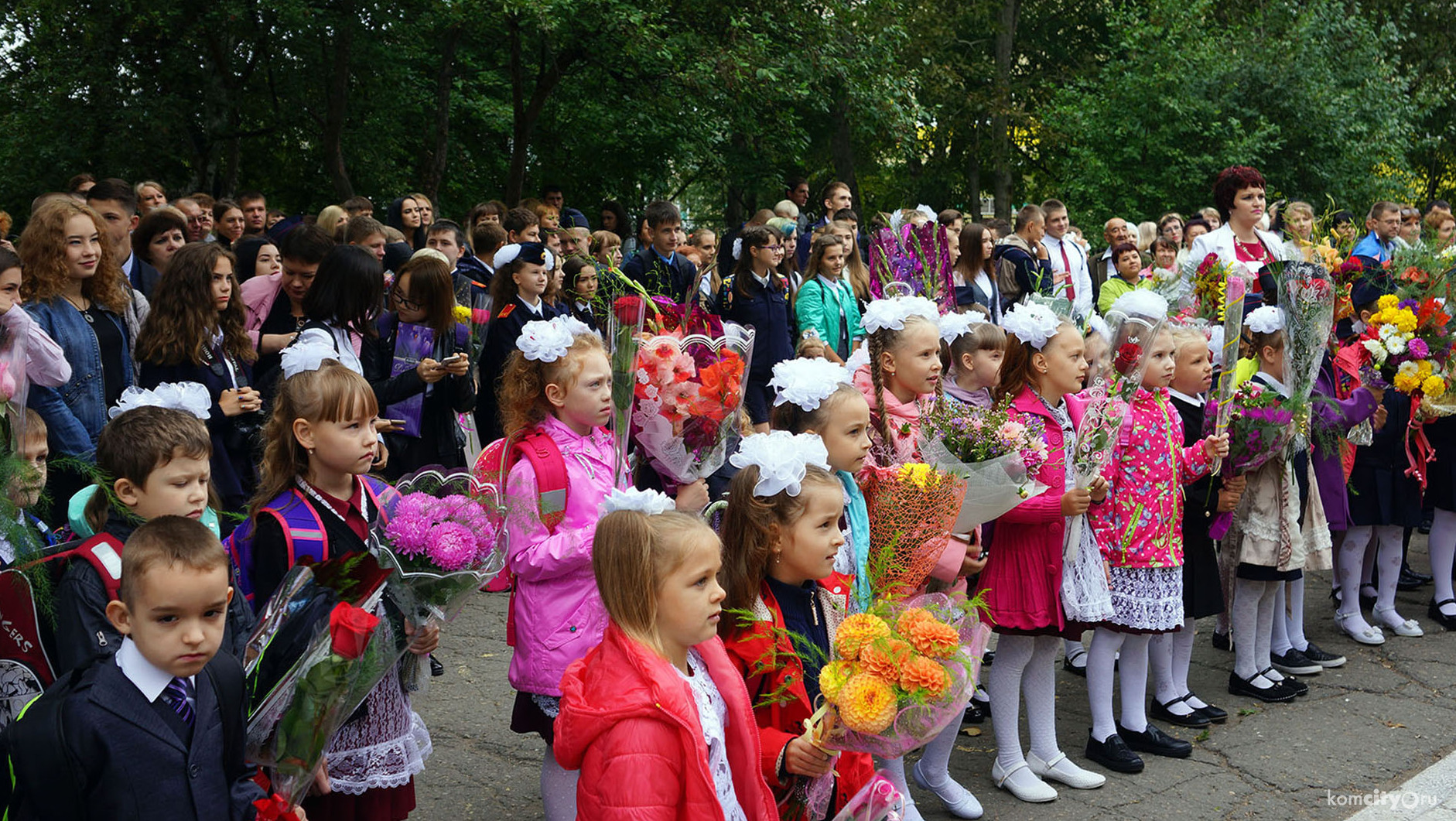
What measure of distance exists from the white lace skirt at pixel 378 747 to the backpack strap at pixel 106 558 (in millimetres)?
832

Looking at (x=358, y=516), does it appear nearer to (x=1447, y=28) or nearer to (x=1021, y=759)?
(x=1021, y=759)

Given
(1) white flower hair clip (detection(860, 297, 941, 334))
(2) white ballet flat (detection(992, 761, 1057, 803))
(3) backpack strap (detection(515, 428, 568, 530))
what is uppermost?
(1) white flower hair clip (detection(860, 297, 941, 334))

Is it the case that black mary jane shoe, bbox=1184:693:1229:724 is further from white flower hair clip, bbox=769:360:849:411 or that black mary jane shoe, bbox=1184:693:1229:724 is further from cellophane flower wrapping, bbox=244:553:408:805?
cellophane flower wrapping, bbox=244:553:408:805

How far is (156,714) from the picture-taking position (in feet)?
9.00

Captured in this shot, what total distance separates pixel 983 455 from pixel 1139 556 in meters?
1.27

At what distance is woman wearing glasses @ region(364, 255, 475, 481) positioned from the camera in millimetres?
6434

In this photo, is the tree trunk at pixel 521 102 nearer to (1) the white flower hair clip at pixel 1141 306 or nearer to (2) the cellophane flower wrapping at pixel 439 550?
(1) the white flower hair clip at pixel 1141 306

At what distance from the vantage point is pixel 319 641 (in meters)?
2.93

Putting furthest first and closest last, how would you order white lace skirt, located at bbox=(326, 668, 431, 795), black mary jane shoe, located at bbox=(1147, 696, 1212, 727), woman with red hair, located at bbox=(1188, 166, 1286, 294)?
woman with red hair, located at bbox=(1188, 166, 1286, 294) → black mary jane shoe, located at bbox=(1147, 696, 1212, 727) → white lace skirt, located at bbox=(326, 668, 431, 795)

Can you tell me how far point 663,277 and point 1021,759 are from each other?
5792 millimetres

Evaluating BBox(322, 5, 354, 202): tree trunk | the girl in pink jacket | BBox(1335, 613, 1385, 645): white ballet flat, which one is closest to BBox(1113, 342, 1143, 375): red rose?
the girl in pink jacket

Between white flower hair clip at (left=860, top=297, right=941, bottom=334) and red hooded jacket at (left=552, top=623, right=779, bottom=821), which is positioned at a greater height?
white flower hair clip at (left=860, top=297, right=941, bottom=334)

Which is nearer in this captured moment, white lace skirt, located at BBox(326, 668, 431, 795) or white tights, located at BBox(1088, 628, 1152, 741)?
white lace skirt, located at BBox(326, 668, 431, 795)

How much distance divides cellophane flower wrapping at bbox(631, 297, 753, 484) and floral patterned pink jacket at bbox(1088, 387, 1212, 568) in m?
1.79
